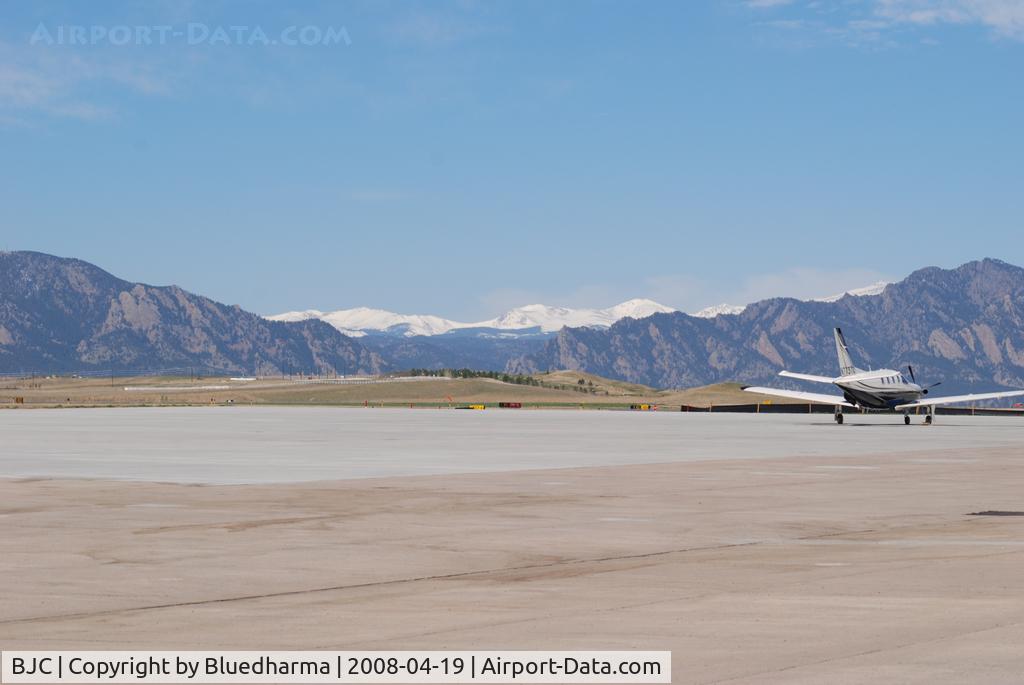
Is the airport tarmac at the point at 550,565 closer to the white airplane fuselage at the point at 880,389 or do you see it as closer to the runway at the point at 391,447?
the runway at the point at 391,447

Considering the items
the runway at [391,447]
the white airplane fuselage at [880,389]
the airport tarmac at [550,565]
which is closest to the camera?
the airport tarmac at [550,565]

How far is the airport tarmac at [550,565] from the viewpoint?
14602mm

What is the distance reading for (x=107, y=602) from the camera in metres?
17.3

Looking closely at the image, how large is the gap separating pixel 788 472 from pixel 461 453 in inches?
595

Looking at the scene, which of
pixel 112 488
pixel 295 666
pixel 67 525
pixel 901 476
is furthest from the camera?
pixel 901 476

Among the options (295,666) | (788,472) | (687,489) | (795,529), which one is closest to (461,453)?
(788,472)

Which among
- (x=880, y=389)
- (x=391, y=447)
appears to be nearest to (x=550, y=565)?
(x=391, y=447)

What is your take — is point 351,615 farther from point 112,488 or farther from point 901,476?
point 901,476

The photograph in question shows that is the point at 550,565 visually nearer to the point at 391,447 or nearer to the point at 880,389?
the point at 391,447

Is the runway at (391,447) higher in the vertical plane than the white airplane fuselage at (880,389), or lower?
lower

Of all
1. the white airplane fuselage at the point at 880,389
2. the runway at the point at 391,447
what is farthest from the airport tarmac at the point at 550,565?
the white airplane fuselage at the point at 880,389

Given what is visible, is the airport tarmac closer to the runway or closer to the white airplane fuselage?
the runway

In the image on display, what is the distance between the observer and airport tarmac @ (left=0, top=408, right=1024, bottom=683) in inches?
575

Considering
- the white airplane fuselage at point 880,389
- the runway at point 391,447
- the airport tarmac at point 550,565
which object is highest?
the white airplane fuselage at point 880,389
